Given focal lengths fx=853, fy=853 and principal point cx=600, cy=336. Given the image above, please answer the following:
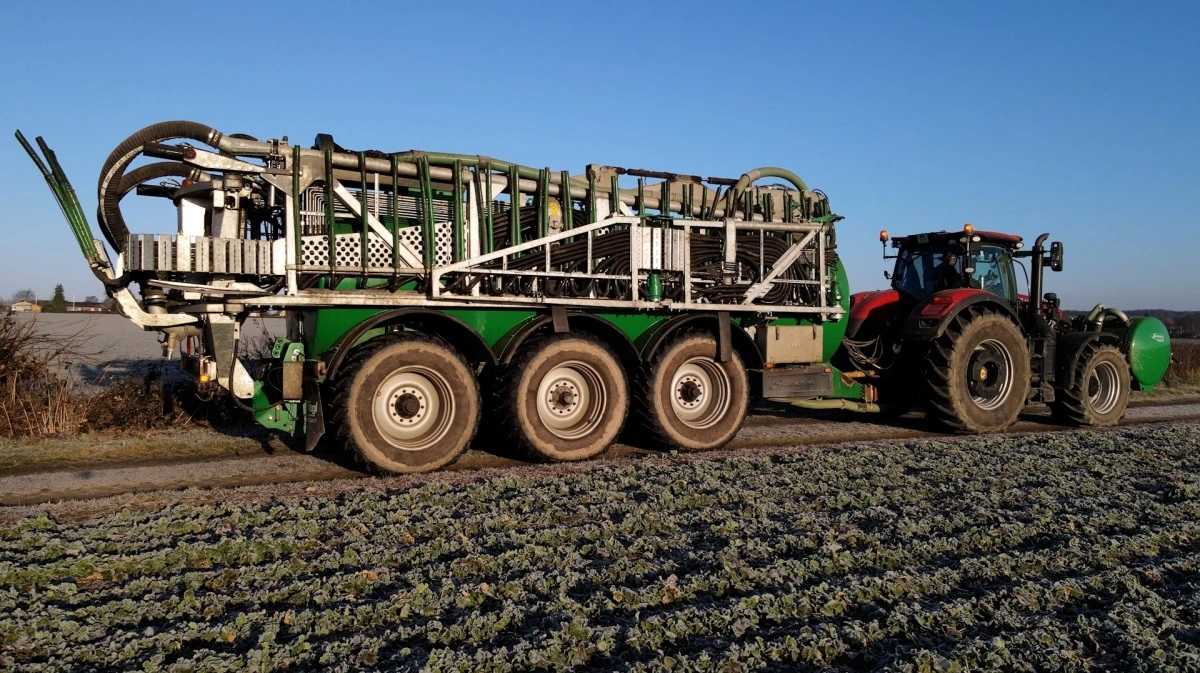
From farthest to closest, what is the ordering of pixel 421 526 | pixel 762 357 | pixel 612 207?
pixel 762 357
pixel 612 207
pixel 421 526

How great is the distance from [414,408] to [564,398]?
1.52 metres

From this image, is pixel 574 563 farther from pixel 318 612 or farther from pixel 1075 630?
pixel 1075 630

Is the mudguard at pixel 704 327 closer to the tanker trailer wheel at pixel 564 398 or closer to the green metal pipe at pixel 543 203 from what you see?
the tanker trailer wheel at pixel 564 398

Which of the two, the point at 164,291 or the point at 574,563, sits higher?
the point at 164,291

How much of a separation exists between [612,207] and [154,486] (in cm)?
488

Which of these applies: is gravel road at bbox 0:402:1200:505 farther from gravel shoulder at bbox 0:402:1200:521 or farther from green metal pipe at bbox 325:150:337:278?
green metal pipe at bbox 325:150:337:278

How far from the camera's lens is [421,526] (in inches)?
201

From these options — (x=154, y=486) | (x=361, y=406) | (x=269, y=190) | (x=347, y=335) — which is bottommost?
(x=154, y=486)

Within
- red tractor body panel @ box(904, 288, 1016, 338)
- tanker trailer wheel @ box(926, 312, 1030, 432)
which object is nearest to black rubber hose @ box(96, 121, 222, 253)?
red tractor body panel @ box(904, 288, 1016, 338)

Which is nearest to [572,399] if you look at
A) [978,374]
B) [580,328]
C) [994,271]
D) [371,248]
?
[580,328]

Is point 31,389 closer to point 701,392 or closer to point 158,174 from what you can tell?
point 158,174

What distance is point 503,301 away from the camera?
7.91m

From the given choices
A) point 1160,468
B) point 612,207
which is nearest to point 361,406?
point 612,207

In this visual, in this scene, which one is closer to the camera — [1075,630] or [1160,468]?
[1075,630]
